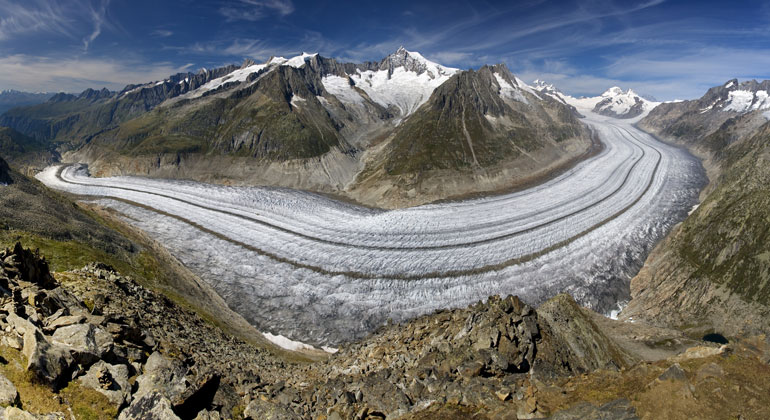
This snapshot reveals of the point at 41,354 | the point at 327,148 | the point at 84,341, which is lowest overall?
the point at 84,341

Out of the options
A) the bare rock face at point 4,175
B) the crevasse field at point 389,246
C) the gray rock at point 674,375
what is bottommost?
the crevasse field at point 389,246

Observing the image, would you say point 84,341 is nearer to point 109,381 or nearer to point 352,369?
point 109,381

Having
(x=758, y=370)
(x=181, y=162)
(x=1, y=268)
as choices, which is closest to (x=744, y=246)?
(x=758, y=370)

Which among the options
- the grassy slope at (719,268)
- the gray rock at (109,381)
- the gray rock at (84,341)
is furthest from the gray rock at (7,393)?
the grassy slope at (719,268)

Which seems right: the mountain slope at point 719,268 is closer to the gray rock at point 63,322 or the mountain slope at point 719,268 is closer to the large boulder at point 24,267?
the gray rock at point 63,322

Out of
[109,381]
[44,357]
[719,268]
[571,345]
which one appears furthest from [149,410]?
[719,268]

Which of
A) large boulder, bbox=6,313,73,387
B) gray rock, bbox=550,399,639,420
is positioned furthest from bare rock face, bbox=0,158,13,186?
gray rock, bbox=550,399,639,420

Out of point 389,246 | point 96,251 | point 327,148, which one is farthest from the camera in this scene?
point 327,148
